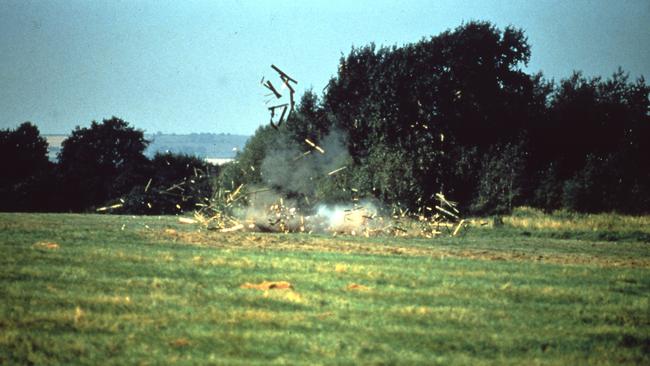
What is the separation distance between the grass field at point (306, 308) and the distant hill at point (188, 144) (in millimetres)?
68839

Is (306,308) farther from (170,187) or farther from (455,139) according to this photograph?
(170,187)

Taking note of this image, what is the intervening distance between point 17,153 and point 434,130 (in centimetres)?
5529

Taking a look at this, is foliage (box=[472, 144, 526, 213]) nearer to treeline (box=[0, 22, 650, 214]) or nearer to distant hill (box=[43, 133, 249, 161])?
treeline (box=[0, 22, 650, 214])

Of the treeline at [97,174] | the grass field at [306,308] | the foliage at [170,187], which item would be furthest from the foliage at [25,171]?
the grass field at [306,308]

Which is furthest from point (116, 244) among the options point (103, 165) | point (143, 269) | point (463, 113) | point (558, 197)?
point (103, 165)

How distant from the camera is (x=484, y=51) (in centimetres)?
5319

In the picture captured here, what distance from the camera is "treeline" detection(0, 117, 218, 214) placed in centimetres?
7406

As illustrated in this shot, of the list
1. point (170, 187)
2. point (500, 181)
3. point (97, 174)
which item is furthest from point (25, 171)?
point (500, 181)

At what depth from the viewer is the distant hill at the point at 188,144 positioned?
90500mm

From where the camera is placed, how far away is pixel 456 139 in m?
48.5

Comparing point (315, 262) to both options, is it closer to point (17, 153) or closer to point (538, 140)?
point (538, 140)

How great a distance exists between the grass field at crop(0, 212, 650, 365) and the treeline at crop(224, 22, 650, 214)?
26207 millimetres

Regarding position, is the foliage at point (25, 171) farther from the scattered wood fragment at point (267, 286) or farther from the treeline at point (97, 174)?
the scattered wood fragment at point (267, 286)

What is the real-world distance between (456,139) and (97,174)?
167 ft
